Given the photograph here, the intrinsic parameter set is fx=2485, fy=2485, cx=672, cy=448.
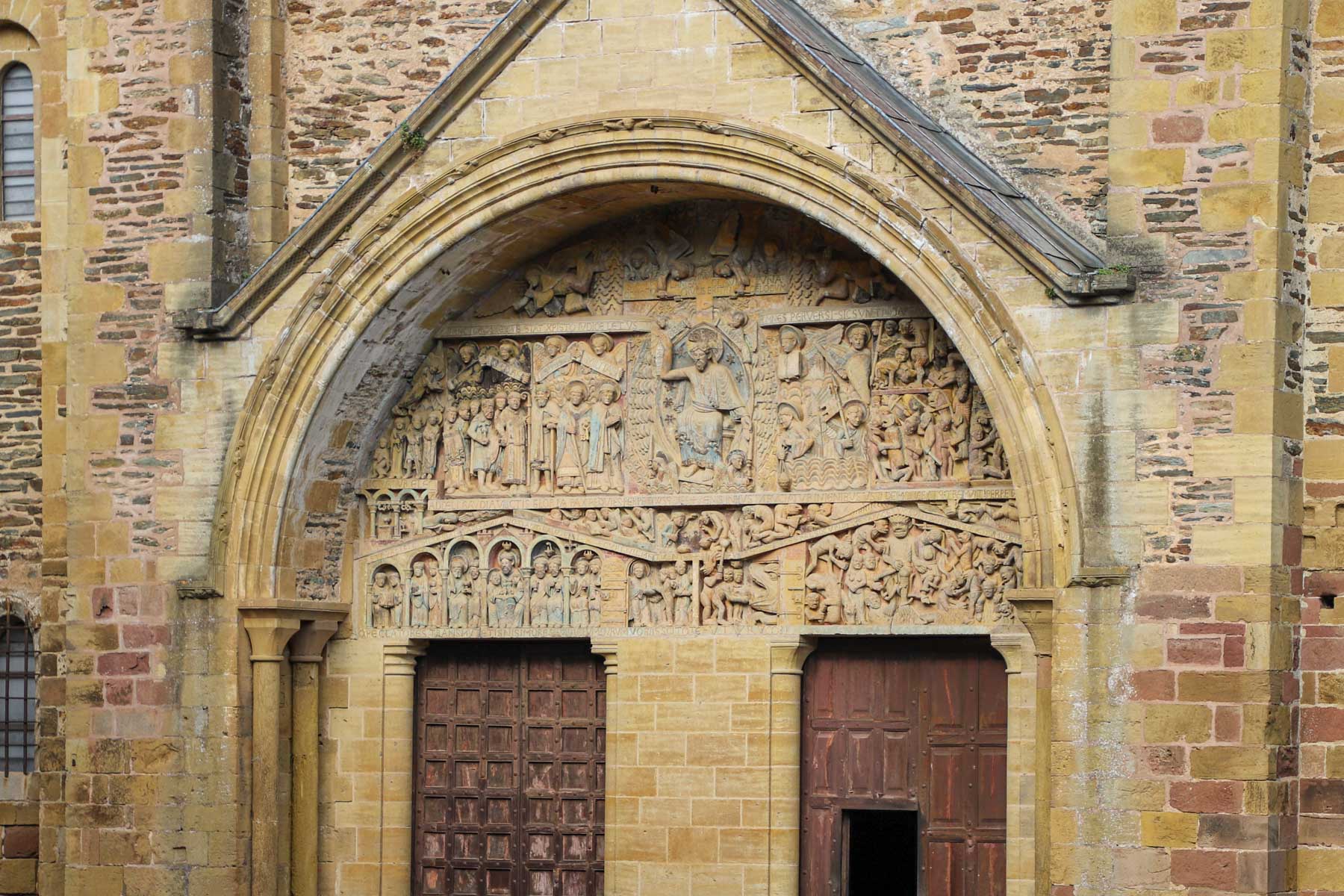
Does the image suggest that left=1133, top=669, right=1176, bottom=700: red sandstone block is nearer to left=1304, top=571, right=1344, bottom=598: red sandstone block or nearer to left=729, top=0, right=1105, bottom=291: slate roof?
left=1304, top=571, right=1344, bottom=598: red sandstone block

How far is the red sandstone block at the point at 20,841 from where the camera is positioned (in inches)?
650

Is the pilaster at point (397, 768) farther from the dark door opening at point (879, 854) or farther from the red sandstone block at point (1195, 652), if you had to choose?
the red sandstone block at point (1195, 652)

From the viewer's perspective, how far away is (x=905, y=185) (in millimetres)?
13648

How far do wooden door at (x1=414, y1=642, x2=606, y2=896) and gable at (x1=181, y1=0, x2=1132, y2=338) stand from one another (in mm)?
→ 2703

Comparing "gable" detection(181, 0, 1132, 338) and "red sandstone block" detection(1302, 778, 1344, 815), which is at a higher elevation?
"gable" detection(181, 0, 1132, 338)

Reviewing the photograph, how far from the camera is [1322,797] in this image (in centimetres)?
1299

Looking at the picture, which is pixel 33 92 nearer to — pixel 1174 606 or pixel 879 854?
pixel 879 854

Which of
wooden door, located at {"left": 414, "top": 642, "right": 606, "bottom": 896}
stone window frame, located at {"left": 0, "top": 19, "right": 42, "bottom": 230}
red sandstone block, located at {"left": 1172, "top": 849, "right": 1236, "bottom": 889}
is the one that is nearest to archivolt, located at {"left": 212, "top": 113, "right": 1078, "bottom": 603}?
wooden door, located at {"left": 414, "top": 642, "right": 606, "bottom": 896}

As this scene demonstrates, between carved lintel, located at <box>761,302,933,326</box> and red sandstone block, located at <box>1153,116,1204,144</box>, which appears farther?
carved lintel, located at <box>761,302,933,326</box>

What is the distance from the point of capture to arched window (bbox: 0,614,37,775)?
1675cm

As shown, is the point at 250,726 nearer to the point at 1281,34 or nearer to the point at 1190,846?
the point at 1190,846

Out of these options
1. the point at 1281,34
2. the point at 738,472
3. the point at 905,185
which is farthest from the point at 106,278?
the point at 1281,34

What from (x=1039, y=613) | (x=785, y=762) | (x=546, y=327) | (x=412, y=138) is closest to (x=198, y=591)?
(x=546, y=327)

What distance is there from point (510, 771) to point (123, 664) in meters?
2.47
